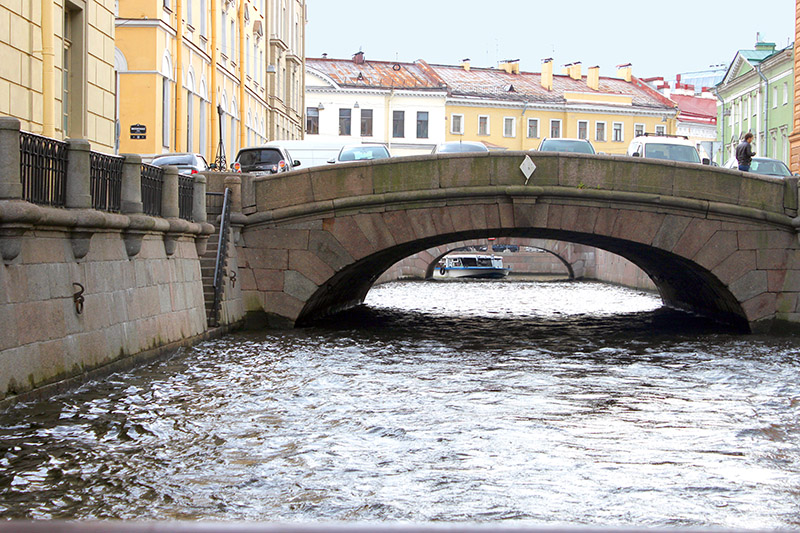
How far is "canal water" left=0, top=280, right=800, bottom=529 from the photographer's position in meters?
5.97

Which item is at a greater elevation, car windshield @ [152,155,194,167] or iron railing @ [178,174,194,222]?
car windshield @ [152,155,194,167]

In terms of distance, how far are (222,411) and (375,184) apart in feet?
25.6

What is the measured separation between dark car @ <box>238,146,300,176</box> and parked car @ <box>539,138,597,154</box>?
584 cm

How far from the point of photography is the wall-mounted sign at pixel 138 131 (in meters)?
26.1

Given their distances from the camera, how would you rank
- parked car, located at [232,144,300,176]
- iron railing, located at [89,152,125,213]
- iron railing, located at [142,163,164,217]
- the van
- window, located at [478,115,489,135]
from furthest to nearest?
window, located at [478,115,489,135]
the van
parked car, located at [232,144,300,176]
iron railing, located at [142,163,164,217]
iron railing, located at [89,152,125,213]

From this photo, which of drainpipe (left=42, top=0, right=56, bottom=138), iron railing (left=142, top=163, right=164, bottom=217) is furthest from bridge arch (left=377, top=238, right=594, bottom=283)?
iron railing (left=142, top=163, right=164, bottom=217)

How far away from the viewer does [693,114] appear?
77.9 meters

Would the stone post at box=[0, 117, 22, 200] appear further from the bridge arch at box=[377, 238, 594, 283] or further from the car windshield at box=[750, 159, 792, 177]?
the bridge arch at box=[377, 238, 594, 283]

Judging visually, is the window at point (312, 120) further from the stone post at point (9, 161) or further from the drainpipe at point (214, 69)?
the stone post at point (9, 161)

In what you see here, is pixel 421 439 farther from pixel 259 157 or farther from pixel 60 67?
pixel 259 157

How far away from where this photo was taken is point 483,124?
2453 inches

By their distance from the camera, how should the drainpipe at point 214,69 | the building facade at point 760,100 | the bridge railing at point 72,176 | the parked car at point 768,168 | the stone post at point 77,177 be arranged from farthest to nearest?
the building facade at point 760,100 < the drainpipe at point 214,69 < the parked car at point 768,168 < the stone post at point 77,177 < the bridge railing at point 72,176

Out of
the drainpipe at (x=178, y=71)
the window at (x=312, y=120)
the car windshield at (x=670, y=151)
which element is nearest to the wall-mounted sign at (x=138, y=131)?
the drainpipe at (x=178, y=71)

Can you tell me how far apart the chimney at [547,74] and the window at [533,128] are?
3348 mm
